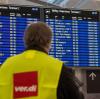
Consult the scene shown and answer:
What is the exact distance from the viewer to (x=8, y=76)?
1.93 metres

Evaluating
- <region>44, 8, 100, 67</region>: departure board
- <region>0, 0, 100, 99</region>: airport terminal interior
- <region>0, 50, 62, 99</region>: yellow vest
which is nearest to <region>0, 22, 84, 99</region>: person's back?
<region>0, 50, 62, 99</region>: yellow vest

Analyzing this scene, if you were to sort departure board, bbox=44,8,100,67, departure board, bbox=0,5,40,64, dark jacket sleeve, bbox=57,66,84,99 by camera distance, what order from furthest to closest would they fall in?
1. departure board, bbox=44,8,100,67
2. departure board, bbox=0,5,40,64
3. dark jacket sleeve, bbox=57,66,84,99

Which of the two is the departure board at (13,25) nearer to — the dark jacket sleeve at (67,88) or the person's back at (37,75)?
the person's back at (37,75)

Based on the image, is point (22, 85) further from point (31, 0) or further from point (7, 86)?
point (31, 0)

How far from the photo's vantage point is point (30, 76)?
1898 millimetres

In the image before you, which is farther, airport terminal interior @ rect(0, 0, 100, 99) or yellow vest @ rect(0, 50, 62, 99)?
airport terminal interior @ rect(0, 0, 100, 99)

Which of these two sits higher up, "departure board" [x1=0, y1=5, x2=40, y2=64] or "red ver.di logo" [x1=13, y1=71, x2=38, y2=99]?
"departure board" [x1=0, y1=5, x2=40, y2=64]

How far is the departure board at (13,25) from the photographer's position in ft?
11.9

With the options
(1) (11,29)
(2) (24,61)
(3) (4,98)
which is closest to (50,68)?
(2) (24,61)

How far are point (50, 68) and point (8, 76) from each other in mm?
222

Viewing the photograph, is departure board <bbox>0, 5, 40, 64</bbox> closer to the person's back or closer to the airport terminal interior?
the airport terminal interior

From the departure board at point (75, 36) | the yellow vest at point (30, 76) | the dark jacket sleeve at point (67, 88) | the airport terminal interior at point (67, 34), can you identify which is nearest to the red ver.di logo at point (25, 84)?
the yellow vest at point (30, 76)

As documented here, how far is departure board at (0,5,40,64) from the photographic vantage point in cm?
364

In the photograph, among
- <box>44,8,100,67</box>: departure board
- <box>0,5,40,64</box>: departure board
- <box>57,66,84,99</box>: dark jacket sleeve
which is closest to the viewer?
<box>57,66,84,99</box>: dark jacket sleeve
